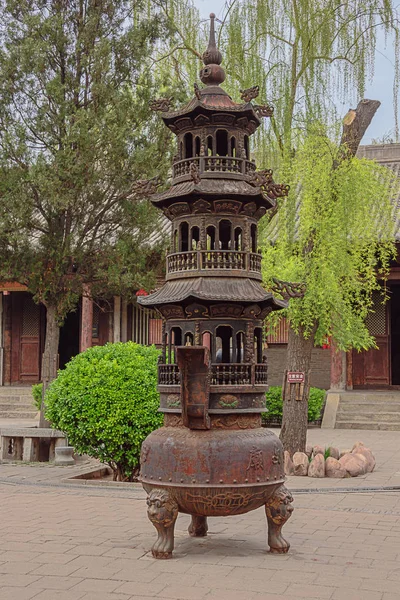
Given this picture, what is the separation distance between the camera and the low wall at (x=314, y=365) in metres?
20.6

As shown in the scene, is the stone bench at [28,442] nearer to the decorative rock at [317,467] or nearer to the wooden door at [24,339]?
the decorative rock at [317,467]

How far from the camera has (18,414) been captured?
19484mm

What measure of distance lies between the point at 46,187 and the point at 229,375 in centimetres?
695

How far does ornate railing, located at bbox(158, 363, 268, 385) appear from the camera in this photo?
6.81 m

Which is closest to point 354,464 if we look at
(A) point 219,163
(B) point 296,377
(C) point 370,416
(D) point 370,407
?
(B) point 296,377

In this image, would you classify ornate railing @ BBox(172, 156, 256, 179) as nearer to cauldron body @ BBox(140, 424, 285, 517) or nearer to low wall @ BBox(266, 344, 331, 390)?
cauldron body @ BBox(140, 424, 285, 517)

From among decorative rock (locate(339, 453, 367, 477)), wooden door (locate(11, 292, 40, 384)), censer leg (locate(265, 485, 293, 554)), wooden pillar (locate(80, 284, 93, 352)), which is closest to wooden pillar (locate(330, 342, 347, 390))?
wooden pillar (locate(80, 284, 93, 352))

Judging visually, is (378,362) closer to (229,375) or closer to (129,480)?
(129,480)

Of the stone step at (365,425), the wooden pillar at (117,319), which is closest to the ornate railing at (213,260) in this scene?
the stone step at (365,425)

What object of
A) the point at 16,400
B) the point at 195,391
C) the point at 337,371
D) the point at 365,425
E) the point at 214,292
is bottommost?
the point at 365,425

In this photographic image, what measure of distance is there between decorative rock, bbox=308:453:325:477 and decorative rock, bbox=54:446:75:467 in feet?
12.1

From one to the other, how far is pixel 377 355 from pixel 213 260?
14.1 m

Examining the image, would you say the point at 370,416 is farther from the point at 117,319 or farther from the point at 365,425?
the point at 117,319

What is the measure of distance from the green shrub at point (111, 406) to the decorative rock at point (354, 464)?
106 inches
